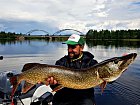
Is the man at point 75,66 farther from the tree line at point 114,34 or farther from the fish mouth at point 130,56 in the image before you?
the tree line at point 114,34

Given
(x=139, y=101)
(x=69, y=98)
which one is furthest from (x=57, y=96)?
(x=139, y=101)

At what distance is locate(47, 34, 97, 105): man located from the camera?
4184 mm

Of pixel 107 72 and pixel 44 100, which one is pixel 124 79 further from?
pixel 107 72

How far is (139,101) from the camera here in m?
12.0

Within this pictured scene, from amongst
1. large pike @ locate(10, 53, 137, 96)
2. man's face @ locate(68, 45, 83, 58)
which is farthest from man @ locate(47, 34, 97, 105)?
large pike @ locate(10, 53, 137, 96)

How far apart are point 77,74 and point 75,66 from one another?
342mm

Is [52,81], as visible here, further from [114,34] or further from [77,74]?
[114,34]

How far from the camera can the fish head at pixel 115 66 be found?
12.2ft

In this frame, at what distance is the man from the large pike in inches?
11.2

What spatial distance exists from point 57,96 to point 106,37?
137563mm

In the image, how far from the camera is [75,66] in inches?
169

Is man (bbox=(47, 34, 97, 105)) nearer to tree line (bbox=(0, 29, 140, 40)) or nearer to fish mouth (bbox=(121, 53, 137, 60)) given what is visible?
fish mouth (bbox=(121, 53, 137, 60))

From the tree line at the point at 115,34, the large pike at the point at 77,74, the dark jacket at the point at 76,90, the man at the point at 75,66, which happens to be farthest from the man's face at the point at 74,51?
the tree line at the point at 115,34

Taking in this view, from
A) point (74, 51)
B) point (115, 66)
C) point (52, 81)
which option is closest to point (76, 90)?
point (52, 81)
